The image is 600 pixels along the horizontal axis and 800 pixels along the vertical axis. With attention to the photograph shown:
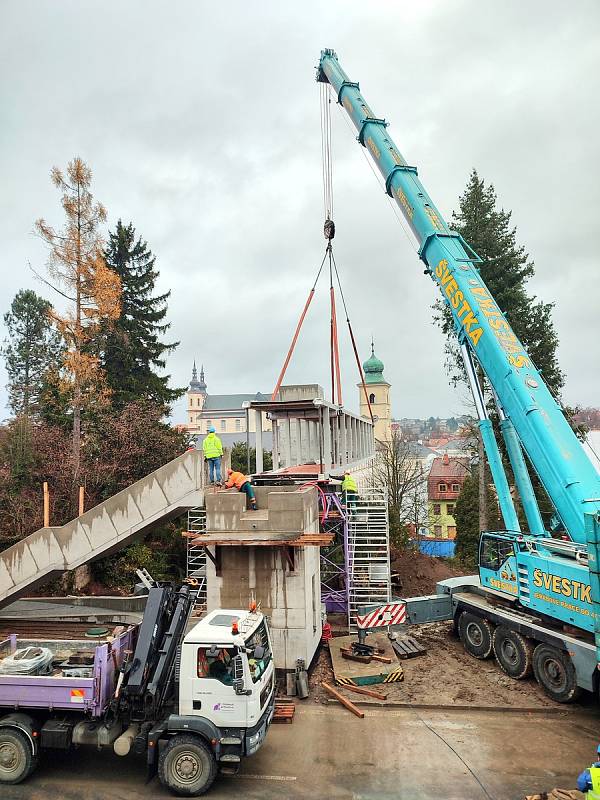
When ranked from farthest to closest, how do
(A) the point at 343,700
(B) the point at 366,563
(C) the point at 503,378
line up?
1. (B) the point at 366,563
2. (C) the point at 503,378
3. (A) the point at 343,700

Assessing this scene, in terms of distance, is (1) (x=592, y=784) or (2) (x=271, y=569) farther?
(2) (x=271, y=569)

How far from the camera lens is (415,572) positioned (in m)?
24.2

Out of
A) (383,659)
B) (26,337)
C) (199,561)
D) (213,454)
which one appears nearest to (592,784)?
(383,659)

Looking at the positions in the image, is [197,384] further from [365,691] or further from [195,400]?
[365,691]

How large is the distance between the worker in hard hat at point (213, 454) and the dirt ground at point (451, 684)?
5599 millimetres

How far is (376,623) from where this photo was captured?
1497cm

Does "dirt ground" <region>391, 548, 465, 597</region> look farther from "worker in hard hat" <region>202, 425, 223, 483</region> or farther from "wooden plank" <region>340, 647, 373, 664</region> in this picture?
"worker in hard hat" <region>202, 425, 223, 483</region>

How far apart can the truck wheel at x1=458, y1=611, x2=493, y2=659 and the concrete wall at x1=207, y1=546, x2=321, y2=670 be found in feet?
14.7

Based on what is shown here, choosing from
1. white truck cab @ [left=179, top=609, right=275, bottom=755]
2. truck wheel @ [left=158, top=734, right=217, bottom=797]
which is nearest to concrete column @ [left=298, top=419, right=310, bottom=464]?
white truck cab @ [left=179, top=609, right=275, bottom=755]

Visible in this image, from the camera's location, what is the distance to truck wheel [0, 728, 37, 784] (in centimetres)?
867

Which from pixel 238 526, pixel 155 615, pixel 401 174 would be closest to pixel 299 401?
pixel 238 526

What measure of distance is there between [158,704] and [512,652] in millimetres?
8515

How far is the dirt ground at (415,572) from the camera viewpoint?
22578mm

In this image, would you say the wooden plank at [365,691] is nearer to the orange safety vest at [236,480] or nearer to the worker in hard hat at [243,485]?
the worker in hard hat at [243,485]
